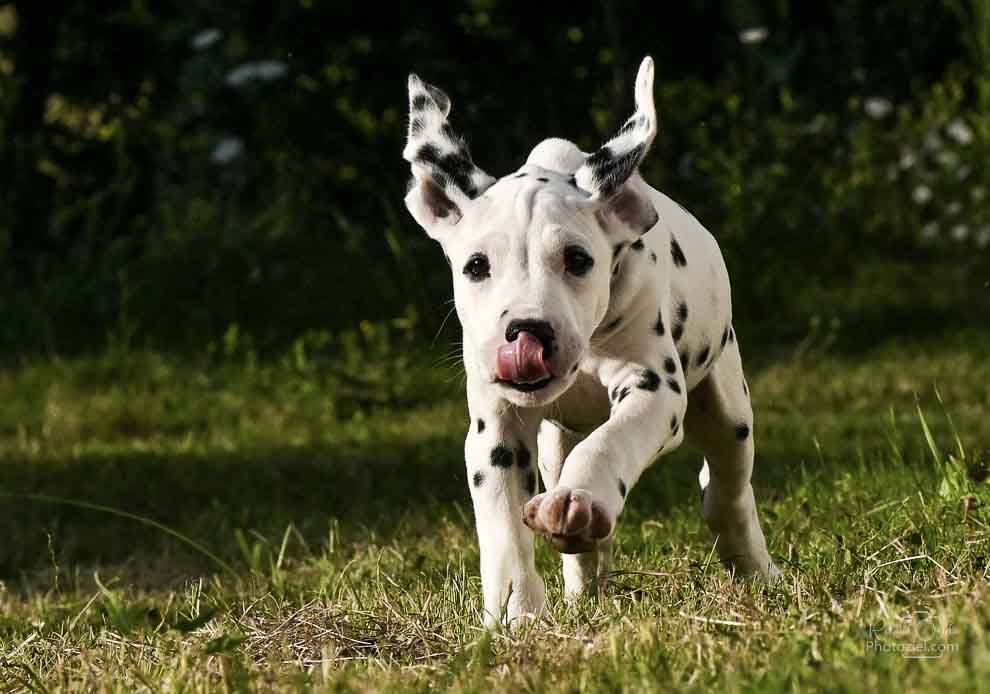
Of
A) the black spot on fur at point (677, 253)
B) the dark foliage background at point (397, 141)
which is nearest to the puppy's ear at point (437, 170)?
the black spot on fur at point (677, 253)

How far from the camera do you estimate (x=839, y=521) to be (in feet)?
16.4

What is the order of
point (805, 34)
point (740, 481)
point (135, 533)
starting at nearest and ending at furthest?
point (740, 481), point (135, 533), point (805, 34)

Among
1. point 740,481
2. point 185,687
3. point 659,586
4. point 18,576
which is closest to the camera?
point 185,687

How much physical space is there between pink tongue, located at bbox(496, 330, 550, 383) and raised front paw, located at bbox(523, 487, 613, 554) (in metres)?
0.27

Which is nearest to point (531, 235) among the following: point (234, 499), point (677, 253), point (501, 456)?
point (501, 456)

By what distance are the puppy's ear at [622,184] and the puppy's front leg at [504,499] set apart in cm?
53

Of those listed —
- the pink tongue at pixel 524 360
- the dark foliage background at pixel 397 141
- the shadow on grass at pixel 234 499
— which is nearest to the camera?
the pink tongue at pixel 524 360

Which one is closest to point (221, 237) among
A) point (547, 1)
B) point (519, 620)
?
point (547, 1)

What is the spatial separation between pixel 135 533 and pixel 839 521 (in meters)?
3.00

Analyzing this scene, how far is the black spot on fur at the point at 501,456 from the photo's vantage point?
3904 mm

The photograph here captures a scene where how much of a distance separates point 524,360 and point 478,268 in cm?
34

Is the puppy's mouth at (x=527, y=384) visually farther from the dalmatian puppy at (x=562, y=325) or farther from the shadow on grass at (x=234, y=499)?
the shadow on grass at (x=234, y=499)

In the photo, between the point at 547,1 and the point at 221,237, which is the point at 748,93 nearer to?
the point at 547,1

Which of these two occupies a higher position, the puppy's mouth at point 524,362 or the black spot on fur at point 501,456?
the puppy's mouth at point 524,362
